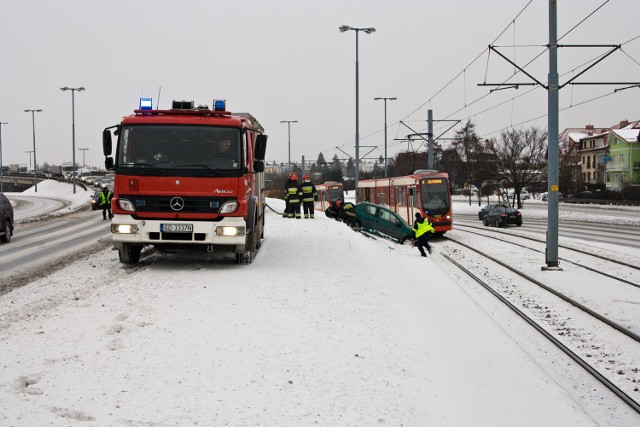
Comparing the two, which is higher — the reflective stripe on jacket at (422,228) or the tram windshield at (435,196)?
the tram windshield at (435,196)

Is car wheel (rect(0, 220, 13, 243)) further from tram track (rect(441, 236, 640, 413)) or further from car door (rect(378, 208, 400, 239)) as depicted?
tram track (rect(441, 236, 640, 413))

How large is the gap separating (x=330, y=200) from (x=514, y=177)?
2116 cm

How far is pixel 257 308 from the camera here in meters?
8.09

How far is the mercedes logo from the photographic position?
34.5ft

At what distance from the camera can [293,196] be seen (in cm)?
2377

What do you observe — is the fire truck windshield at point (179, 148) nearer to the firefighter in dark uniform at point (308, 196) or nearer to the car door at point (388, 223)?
the firefighter in dark uniform at point (308, 196)

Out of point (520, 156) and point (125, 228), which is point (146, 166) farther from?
point (520, 156)

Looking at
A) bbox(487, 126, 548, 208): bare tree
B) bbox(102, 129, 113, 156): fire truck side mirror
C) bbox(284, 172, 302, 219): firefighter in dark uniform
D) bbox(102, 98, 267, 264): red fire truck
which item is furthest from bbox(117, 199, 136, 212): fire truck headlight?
bbox(487, 126, 548, 208): bare tree

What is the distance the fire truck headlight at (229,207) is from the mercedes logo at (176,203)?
65cm

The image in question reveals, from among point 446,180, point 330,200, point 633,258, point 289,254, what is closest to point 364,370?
point 289,254

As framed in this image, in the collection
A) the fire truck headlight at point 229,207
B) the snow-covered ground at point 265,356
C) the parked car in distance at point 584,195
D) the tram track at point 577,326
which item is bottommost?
the tram track at point 577,326

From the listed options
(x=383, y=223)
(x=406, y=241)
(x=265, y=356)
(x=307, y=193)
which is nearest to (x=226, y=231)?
(x=265, y=356)

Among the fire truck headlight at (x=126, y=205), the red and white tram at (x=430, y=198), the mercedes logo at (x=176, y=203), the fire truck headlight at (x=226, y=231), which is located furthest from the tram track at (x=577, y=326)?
the red and white tram at (x=430, y=198)

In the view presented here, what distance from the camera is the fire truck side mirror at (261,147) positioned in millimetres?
11472
